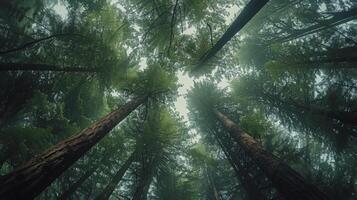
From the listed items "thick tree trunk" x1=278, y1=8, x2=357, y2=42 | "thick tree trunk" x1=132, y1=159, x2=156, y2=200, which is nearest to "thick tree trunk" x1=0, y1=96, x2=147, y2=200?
"thick tree trunk" x1=132, y1=159, x2=156, y2=200

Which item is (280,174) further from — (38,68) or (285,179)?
(38,68)

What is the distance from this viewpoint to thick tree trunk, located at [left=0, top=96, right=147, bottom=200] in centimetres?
326

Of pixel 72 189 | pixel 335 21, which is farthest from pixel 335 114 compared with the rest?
pixel 72 189

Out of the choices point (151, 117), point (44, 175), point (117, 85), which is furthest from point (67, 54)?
point (44, 175)

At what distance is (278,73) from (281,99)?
8.29 feet

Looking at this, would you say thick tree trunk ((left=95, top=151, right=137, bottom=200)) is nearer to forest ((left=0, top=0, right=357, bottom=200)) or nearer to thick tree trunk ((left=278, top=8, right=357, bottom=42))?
forest ((left=0, top=0, right=357, bottom=200))

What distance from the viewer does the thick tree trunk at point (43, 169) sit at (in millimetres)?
3258

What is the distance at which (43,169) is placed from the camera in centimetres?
385

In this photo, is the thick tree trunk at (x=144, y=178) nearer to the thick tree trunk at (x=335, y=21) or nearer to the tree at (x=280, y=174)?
the tree at (x=280, y=174)

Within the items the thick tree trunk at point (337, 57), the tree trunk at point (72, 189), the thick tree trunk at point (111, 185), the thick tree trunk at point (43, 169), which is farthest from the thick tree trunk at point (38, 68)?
the thick tree trunk at point (337, 57)

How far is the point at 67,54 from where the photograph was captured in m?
8.94

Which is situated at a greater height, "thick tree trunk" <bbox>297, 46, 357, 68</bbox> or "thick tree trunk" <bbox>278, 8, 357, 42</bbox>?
"thick tree trunk" <bbox>278, 8, 357, 42</bbox>

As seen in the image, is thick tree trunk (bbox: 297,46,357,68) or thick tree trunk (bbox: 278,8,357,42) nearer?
thick tree trunk (bbox: 278,8,357,42)

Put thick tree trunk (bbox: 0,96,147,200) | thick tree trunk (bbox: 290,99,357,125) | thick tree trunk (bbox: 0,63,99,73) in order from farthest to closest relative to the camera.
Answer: thick tree trunk (bbox: 290,99,357,125)
thick tree trunk (bbox: 0,63,99,73)
thick tree trunk (bbox: 0,96,147,200)
